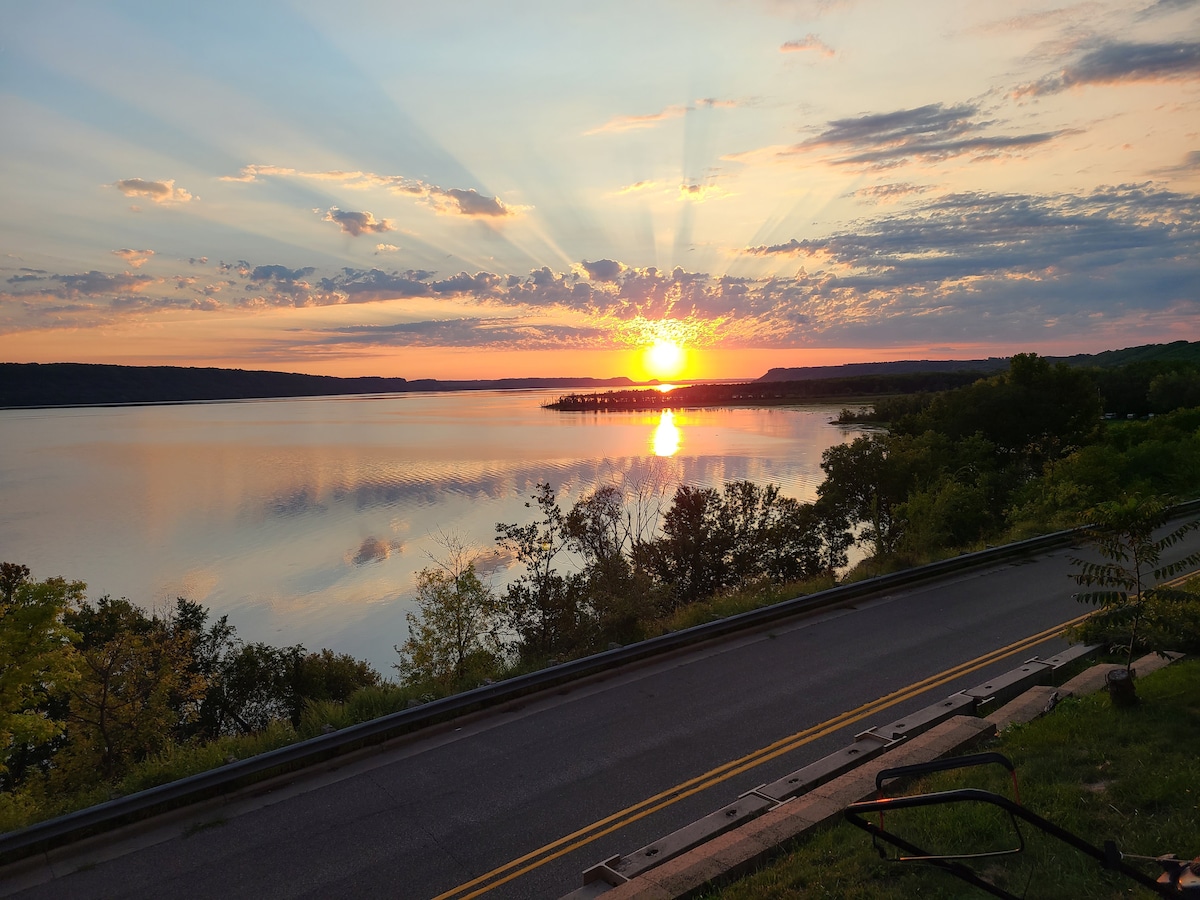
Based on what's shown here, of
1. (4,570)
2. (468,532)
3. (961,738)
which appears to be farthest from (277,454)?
(961,738)

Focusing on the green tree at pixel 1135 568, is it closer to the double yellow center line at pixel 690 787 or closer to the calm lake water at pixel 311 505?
the double yellow center line at pixel 690 787

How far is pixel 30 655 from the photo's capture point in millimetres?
23562

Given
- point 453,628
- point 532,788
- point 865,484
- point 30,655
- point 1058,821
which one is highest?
point 1058,821

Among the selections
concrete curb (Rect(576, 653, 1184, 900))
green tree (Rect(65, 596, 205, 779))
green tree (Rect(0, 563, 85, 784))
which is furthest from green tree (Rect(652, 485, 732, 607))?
concrete curb (Rect(576, 653, 1184, 900))

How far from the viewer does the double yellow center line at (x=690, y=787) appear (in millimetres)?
7375

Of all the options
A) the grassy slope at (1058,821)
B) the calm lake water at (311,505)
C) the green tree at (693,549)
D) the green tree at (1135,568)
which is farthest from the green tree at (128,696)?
the green tree at (1135,568)

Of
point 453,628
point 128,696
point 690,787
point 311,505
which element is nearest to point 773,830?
point 690,787

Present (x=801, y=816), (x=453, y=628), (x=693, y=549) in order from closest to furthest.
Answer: (x=801, y=816), (x=453, y=628), (x=693, y=549)

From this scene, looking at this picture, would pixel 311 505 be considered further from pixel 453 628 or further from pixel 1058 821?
pixel 1058 821

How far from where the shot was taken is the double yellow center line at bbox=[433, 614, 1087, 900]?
7.38 m

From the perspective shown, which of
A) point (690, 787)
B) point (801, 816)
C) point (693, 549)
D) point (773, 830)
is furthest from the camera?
point (693, 549)

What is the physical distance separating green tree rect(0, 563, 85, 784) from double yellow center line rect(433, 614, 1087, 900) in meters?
21.6

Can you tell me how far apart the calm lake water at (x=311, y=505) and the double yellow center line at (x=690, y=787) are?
1115 inches

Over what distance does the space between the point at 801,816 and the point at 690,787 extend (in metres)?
1.90
